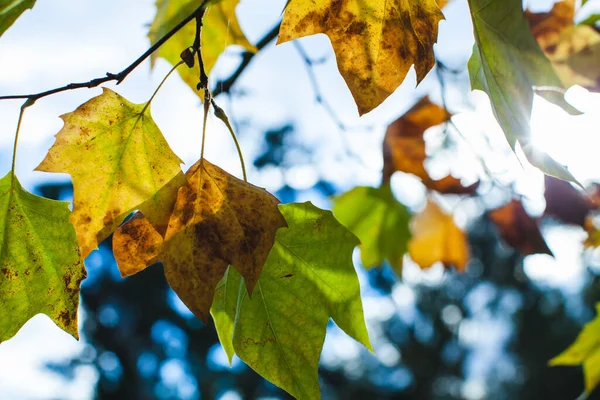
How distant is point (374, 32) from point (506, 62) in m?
0.15

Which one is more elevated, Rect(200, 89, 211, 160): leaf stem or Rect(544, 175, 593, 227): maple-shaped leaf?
Rect(200, 89, 211, 160): leaf stem

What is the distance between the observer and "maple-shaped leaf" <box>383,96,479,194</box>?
1383mm

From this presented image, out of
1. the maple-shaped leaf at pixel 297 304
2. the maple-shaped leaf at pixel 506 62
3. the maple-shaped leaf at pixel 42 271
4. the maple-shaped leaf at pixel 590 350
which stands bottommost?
the maple-shaped leaf at pixel 590 350

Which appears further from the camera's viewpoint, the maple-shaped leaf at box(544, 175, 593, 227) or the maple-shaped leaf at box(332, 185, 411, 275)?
the maple-shaped leaf at box(332, 185, 411, 275)

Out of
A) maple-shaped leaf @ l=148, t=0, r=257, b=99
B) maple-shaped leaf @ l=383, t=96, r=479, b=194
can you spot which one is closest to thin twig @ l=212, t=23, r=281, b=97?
maple-shaped leaf @ l=148, t=0, r=257, b=99

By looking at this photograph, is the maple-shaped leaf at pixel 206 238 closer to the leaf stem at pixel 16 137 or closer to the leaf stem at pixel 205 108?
the leaf stem at pixel 205 108

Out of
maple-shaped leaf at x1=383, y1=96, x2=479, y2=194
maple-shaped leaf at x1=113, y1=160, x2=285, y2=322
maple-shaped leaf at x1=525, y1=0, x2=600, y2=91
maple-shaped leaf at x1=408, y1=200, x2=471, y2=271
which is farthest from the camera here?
maple-shaped leaf at x1=408, y1=200, x2=471, y2=271

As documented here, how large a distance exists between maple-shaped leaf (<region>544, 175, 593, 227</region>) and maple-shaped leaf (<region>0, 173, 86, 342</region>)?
1.04m

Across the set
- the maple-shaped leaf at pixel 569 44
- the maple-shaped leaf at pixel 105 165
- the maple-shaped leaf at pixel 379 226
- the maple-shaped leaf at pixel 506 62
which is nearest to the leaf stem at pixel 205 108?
the maple-shaped leaf at pixel 105 165

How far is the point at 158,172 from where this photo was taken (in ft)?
1.94

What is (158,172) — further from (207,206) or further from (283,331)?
(283,331)

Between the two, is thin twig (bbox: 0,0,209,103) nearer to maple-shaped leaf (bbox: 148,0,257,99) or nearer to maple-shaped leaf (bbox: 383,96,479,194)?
maple-shaped leaf (bbox: 148,0,257,99)

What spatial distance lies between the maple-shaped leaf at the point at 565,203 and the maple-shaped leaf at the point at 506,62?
695mm

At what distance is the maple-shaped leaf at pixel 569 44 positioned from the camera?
1065 mm
